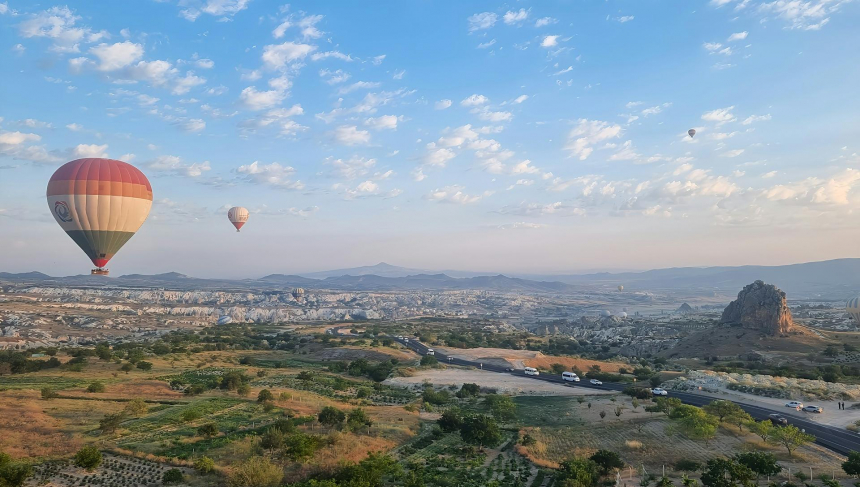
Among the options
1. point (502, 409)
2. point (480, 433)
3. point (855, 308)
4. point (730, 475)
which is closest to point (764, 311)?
point (855, 308)

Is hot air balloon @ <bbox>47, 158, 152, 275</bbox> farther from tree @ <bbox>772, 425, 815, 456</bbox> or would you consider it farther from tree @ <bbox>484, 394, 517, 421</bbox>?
tree @ <bbox>772, 425, 815, 456</bbox>

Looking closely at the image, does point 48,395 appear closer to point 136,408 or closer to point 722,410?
point 136,408

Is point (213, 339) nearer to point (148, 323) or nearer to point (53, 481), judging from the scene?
point (148, 323)

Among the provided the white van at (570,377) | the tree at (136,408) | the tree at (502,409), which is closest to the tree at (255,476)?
the tree at (136,408)

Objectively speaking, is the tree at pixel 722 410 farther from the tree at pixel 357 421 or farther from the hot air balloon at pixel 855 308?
the hot air balloon at pixel 855 308

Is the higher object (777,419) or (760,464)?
(760,464)

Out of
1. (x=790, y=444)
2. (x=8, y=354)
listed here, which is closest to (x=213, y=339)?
(x=8, y=354)

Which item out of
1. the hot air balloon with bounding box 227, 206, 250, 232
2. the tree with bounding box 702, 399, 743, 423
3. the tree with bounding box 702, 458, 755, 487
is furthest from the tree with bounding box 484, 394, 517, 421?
the hot air balloon with bounding box 227, 206, 250, 232
